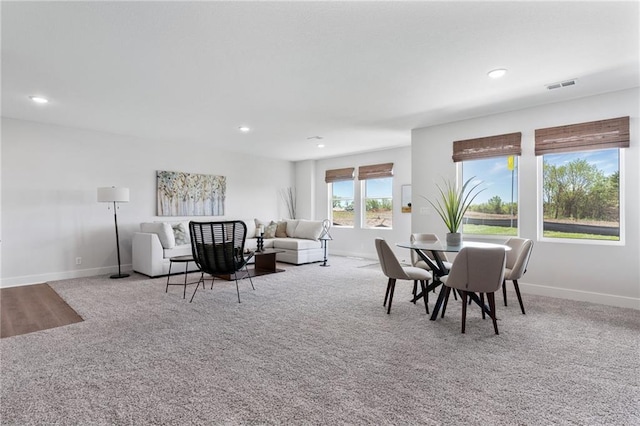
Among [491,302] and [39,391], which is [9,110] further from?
[491,302]

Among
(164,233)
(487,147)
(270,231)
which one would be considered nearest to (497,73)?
(487,147)

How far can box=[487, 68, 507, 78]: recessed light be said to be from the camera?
322cm

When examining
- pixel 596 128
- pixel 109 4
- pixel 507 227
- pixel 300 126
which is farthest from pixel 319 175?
pixel 109 4

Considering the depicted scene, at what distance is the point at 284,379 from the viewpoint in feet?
6.93

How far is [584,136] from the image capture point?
394 centimetres

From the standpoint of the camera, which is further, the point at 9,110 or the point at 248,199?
the point at 248,199

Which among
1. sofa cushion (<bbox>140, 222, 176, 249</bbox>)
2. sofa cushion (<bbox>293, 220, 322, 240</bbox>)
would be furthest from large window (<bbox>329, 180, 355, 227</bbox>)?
sofa cushion (<bbox>140, 222, 176, 249</bbox>)

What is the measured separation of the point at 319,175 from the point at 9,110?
5.93 m

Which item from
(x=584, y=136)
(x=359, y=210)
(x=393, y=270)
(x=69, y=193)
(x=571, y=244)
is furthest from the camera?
(x=359, y=210)

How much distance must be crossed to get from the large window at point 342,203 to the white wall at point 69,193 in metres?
3.42

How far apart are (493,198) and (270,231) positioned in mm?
4485

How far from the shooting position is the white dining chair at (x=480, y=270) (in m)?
2.82

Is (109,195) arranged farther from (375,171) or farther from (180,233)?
(375,171)

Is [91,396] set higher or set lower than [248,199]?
lower
